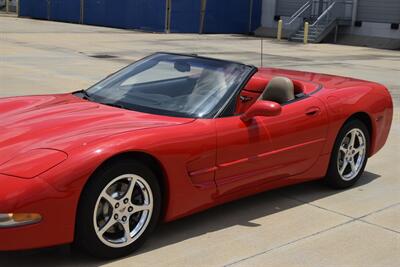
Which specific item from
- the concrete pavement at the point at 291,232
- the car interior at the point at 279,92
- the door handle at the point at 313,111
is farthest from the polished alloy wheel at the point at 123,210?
the door handle at the point at 313,111

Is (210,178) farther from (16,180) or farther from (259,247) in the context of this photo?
(16,180)

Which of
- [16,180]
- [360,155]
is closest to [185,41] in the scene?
[360,155]

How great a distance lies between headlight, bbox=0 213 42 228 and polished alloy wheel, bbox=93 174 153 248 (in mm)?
392

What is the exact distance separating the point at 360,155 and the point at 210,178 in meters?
2.02

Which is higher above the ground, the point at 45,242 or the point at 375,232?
the point at 45,242

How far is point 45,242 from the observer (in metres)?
3.18

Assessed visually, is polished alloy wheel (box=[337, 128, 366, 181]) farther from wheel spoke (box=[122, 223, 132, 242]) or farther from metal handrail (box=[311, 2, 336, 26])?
metal handrail (box=[311, 2, 336, 26])

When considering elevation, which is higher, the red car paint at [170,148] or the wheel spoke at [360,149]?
the red car paint at [170,148]

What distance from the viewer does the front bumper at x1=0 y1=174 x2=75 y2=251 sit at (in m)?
3.06

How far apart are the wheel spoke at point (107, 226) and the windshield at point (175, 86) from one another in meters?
0.93

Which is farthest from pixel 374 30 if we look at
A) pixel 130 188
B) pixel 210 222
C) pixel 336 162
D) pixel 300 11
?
pixel 130 188

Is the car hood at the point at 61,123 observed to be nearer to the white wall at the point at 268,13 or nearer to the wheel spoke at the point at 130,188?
the wheel spoke at the point at 130,188

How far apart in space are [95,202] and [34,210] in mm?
376

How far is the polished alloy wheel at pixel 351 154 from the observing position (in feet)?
17.1
